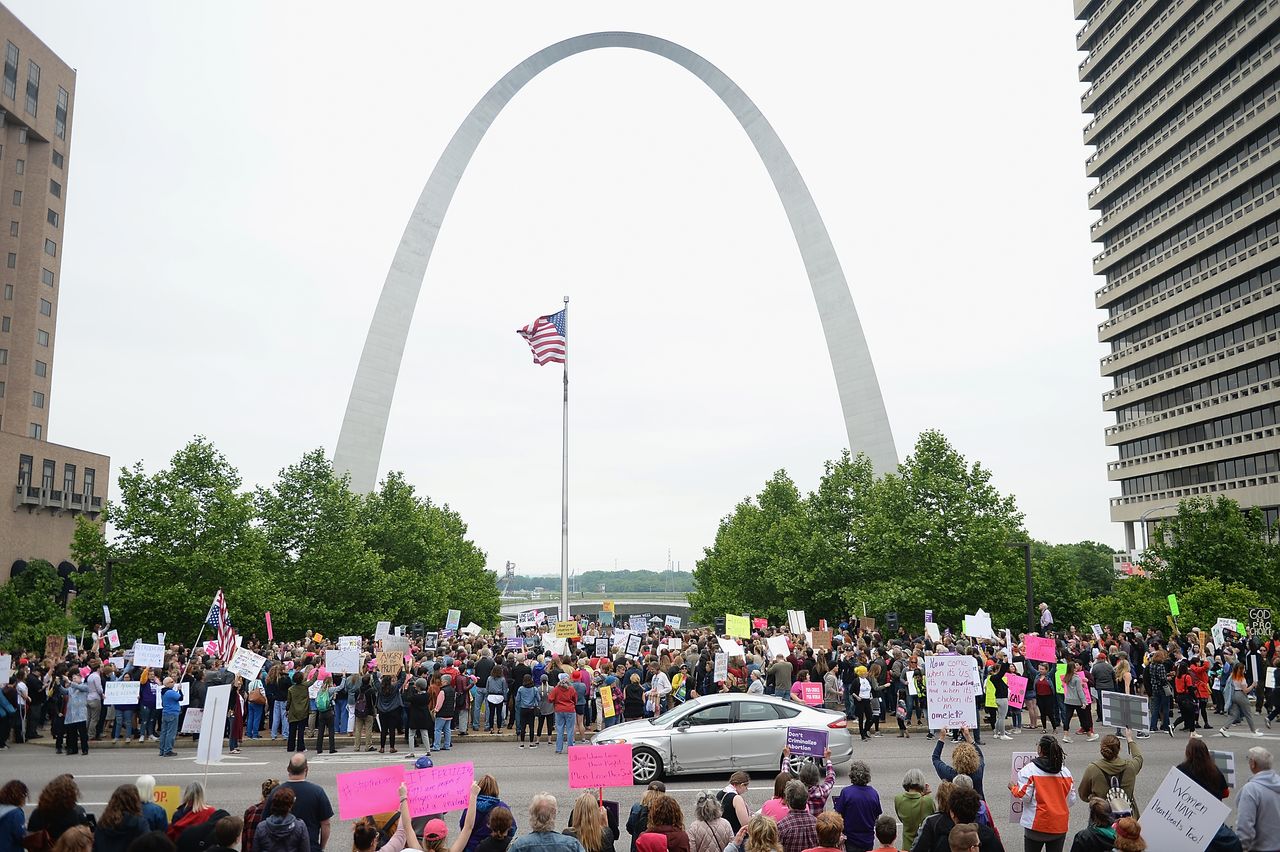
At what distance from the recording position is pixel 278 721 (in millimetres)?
22203

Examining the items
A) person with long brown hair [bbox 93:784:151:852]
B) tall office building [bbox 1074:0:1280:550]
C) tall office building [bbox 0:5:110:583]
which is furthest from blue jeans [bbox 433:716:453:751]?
tall office building [bbox 0:5:110:583]

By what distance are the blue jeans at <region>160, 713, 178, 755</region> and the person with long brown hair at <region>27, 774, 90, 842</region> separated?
13.0m

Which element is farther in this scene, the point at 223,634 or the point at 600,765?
the point at 223,634

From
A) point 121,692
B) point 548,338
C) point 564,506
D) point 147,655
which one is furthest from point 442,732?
point 548,338

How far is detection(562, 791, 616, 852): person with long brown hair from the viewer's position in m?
8.23

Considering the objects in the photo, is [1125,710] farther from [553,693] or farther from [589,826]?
[553,693]

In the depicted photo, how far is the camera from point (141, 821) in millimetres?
8133

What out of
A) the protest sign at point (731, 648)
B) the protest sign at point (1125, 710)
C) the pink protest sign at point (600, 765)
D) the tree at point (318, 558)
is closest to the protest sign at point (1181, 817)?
the protest sign at point (1125, 710)

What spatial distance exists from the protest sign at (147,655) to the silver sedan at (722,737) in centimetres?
1271

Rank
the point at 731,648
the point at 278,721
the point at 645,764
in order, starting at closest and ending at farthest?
the point at 645,764, the point at 278,721, the point at 731,648

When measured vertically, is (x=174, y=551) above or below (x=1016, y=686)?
above

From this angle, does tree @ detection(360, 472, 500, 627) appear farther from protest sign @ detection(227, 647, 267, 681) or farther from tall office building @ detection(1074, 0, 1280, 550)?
tall office building @ detection(1074, 0, 1280, 550)

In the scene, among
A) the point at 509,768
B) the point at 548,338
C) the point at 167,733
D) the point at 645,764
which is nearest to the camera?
the point at 645,764

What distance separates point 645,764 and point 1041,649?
1103 cm
